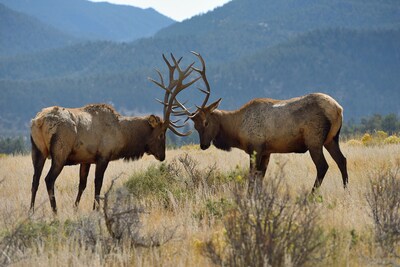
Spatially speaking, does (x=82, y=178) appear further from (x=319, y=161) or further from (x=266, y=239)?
(x=266, y=239)

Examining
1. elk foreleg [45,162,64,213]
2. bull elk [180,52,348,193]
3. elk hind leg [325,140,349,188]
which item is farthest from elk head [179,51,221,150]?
elk foreleg [45,162,64,213]

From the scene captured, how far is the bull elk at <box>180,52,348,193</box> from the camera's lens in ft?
35.9

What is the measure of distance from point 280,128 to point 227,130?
1463mm

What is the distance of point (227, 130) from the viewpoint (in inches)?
493

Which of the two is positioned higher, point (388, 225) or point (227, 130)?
point (227, 130)

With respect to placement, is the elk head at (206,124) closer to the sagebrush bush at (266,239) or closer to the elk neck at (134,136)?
the elk neck at (134,136)

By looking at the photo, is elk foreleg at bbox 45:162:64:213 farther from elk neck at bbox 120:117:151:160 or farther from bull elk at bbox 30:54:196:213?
elk neck at bbox 120:117:151:160

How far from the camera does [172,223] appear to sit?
27.6 ft

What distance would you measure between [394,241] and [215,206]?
266 centimetres

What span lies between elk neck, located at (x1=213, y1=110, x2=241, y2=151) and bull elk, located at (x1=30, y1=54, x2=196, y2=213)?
87cm

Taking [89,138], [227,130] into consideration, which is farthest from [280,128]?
[89,138]

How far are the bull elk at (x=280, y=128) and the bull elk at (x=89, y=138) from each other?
0.82 m

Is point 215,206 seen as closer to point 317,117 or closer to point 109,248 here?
point 109,248

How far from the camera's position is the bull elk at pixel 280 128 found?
10.9 m
